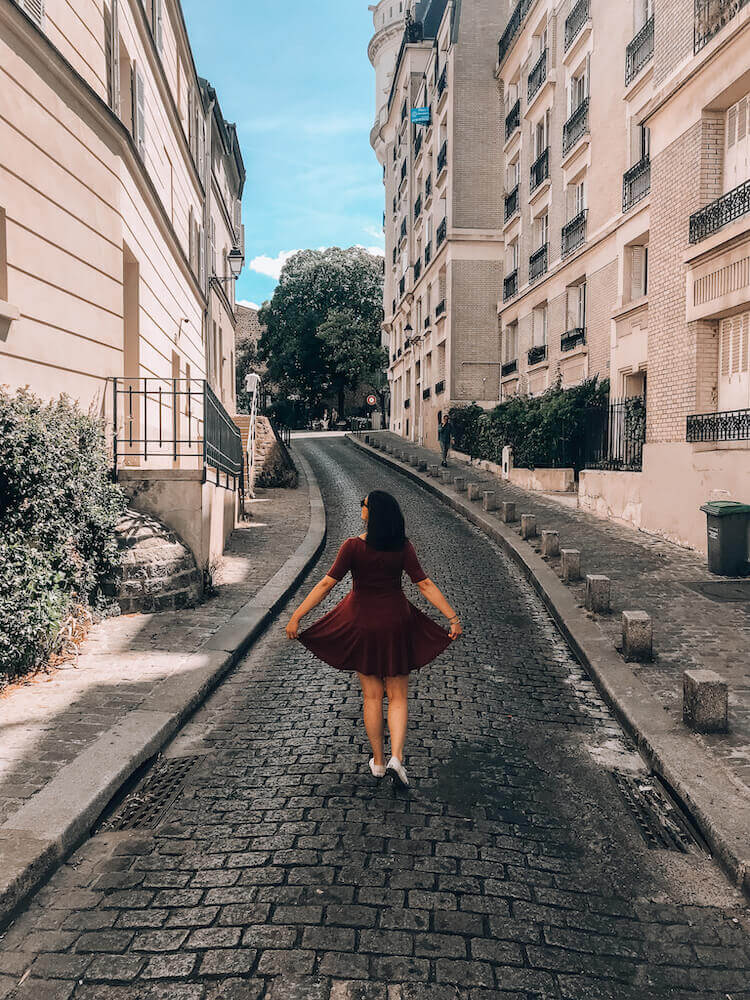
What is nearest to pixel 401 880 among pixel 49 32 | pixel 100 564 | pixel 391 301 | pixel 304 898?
pixel 304 898

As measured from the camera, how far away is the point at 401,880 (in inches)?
132

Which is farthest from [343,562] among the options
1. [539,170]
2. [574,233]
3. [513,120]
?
[513,120]

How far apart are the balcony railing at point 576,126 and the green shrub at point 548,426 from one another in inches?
266

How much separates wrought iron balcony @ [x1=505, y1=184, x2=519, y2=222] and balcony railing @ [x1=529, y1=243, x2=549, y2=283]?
3.05 metres

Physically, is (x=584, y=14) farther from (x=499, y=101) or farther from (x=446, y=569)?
(x=446, y=569)

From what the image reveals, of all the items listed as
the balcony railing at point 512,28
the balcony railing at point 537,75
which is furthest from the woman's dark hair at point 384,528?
the balcony railing at point 512,28

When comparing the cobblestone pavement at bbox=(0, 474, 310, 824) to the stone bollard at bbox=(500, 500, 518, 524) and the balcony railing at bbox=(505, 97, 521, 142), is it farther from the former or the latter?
the balcony railing at bbox=(505, 97, 521, 142)

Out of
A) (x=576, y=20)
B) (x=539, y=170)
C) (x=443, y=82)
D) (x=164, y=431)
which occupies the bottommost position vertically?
(x=164, y=431)

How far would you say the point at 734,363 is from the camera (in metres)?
10.8

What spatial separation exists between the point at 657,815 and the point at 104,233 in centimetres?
880

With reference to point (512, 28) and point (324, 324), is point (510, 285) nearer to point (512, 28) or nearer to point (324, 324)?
point (512, 28)

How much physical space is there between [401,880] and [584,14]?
74.1ft

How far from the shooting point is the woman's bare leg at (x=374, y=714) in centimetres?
432

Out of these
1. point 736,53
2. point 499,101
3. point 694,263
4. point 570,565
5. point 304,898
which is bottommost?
point 304,898
